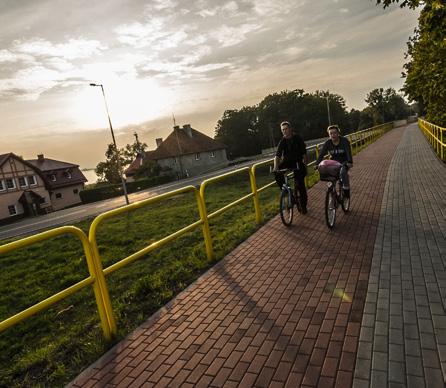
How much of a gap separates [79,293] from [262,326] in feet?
13.3

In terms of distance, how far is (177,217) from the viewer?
1346 centimetres

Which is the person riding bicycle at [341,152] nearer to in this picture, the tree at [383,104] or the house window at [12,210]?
the house window at [12,210]

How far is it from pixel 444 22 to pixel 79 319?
7.82 metres

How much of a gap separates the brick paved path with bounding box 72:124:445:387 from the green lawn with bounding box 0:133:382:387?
0.32m

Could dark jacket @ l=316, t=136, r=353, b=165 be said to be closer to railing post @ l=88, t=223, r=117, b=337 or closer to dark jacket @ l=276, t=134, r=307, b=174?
dark jacket @ l=276, t=134, r=307, b=174

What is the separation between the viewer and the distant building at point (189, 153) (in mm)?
55375

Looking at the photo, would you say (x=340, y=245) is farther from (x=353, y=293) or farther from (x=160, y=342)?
(x=160, y=342)

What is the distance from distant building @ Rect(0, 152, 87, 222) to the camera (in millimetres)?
41000

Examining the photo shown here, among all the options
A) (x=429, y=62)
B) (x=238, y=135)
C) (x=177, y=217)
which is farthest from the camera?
(x=238, y=135)

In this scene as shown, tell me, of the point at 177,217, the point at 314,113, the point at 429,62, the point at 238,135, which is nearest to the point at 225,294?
the point at 177,217

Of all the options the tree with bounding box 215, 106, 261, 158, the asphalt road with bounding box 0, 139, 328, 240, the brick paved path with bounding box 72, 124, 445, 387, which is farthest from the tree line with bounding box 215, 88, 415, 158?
the brick paved path with bounding box 72, 124, 445, 387

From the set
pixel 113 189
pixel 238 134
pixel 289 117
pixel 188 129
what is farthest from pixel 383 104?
pixel 113 189

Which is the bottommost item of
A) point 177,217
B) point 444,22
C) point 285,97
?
point 177,217

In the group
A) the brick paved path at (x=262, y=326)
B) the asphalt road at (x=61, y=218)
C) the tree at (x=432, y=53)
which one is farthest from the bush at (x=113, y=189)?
the brick paved path at (x=262, y=326)
